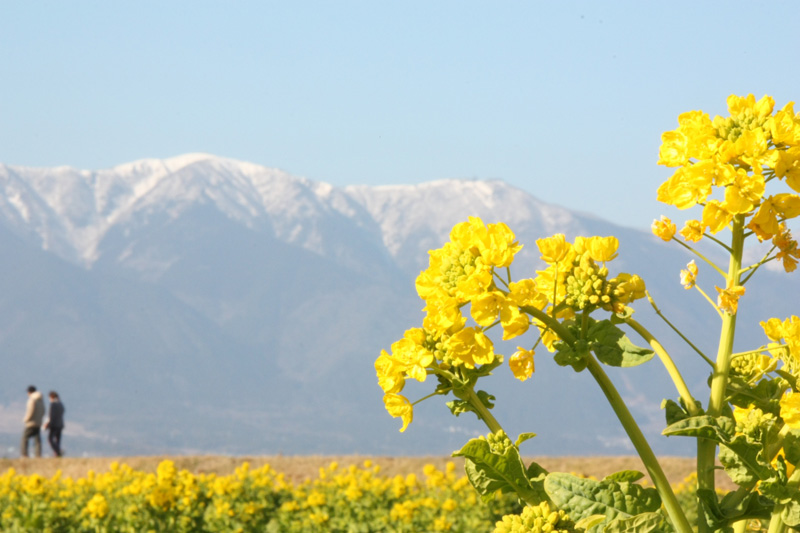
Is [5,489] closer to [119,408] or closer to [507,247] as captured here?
[507,247]

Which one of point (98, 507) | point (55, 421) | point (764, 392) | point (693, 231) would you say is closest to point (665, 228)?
point (693, 231)

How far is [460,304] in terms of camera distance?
4.55 ft

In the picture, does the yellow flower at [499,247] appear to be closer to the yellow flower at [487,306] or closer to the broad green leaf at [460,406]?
the yellow flower at [487,306]

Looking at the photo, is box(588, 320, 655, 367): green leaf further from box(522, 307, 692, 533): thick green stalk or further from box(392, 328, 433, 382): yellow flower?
box(392, 328, 433, 382): yellow flower

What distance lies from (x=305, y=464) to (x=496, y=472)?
35.2 ft

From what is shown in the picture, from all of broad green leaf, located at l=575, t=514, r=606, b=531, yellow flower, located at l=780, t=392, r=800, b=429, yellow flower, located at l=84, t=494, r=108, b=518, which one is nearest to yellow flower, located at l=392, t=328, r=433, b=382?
broad green leaf, located at l=575, t=514, r=606, b=531

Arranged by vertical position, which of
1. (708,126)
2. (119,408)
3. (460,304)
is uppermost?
(119,408)

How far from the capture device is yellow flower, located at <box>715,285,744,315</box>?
1.40m

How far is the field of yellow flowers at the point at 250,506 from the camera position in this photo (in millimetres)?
5840

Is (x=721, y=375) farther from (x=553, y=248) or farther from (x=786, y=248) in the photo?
(x=553, y=248)

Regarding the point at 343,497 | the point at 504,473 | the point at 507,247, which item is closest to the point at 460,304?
the point at 507,247

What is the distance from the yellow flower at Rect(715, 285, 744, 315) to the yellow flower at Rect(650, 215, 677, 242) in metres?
0.13

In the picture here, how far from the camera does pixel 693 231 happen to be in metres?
1.48

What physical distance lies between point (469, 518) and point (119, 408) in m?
207
